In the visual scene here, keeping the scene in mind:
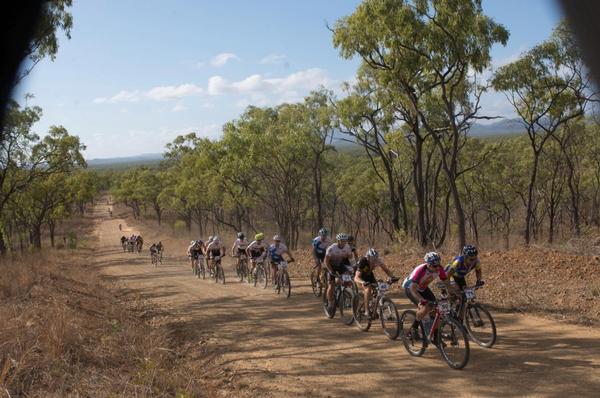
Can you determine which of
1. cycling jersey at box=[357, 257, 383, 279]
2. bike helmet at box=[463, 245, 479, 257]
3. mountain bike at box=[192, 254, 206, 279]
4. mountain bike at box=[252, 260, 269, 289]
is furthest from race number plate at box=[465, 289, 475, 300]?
mountain bike at box=[192, 254, 206, 279]

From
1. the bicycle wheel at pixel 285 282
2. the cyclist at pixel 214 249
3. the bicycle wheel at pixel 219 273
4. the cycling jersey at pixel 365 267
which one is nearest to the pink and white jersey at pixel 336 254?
the cycling jersey at pixel 365 267

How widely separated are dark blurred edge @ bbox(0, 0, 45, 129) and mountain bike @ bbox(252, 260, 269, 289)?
8.83 metres

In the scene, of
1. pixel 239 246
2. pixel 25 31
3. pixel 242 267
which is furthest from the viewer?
pixel 242 267

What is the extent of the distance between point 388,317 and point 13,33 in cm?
988

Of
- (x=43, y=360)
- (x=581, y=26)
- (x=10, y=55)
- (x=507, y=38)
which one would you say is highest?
(x=507, y=38)

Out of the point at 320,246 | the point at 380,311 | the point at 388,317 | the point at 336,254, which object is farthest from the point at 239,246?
the point at 388,317

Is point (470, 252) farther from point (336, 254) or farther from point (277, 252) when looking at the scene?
point (277, 252)

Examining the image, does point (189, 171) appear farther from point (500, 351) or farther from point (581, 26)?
point (581, 26)

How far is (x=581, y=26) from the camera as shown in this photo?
121 inches

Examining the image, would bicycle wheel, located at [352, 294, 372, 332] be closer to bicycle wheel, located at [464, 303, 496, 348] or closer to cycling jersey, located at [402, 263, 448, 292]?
bicycle wheel, located at [464, 303, 496, 348]

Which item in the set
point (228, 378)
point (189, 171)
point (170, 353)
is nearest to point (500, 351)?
point (228, 378)

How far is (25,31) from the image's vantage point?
1145 centimetres

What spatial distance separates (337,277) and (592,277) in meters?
7.33

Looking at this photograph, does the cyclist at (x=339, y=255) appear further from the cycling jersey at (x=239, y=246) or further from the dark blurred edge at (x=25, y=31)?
the cycling jersey at (x=239, y=246)
